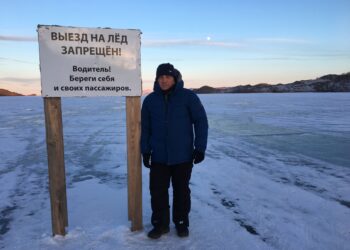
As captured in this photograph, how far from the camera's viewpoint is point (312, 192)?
5.20 meters

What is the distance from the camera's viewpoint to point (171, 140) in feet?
11.9

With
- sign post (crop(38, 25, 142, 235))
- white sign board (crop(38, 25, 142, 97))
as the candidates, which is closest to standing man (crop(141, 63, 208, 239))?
sign post (crop(38, 25, 142, 235))

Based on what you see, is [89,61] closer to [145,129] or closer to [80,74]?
[80,74]

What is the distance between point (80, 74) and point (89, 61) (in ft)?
0.53

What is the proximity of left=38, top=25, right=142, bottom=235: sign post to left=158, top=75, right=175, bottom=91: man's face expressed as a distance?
0.26 meters

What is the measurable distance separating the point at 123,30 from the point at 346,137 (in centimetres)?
885

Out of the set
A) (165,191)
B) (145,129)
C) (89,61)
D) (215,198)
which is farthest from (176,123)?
(215,198)

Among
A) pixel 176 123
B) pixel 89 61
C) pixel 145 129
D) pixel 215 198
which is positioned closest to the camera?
pixel 89 61

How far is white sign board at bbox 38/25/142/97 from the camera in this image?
3369 mm

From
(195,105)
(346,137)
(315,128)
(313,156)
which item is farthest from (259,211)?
(315,128)

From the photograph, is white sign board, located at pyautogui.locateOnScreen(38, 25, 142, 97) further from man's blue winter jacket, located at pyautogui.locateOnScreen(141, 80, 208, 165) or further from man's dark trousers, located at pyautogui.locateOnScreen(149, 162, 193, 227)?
man's dark trousers, located at pyautogui.locateOnScreen(149, 162, 193, 227)

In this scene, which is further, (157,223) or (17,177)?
(17,177)

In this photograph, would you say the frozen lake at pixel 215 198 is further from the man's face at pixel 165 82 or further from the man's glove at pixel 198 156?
the man's face at pixel 165 82

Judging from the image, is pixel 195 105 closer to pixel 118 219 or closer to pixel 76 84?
pixel 76 84
